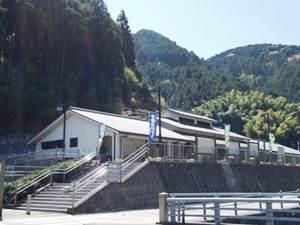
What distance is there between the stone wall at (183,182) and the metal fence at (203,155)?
1.94ft

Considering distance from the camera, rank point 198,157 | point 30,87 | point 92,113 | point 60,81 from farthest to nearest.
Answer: point 60,81 → point 30,87 → point 92,113 → point 198,157

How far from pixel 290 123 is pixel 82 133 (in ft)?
181

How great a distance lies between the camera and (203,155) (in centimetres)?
2953

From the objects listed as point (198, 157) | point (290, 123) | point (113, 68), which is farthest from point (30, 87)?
point (290, 123)

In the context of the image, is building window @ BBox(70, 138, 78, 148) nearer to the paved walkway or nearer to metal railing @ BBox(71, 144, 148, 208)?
metal railing @ BBox(71, 144, 148, 208)

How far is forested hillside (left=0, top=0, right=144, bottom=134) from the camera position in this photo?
137ft

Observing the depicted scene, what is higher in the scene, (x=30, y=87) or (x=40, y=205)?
(x=30, y=87)

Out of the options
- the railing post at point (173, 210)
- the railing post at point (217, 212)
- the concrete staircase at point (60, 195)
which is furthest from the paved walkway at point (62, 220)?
the railing post at point (217, 212)

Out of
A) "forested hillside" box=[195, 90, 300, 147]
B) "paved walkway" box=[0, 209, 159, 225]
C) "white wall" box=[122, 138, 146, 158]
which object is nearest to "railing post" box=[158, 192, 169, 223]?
"paved walkway" box=[0, 209, 159, 225]

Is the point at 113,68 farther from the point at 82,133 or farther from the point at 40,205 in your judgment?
the point at 40,205

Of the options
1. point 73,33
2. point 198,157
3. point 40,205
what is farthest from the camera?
point 73,33

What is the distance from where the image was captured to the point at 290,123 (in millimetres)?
75250

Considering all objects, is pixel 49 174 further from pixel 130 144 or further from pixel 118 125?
pixel 130 144

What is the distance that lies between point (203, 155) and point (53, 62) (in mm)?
30483
